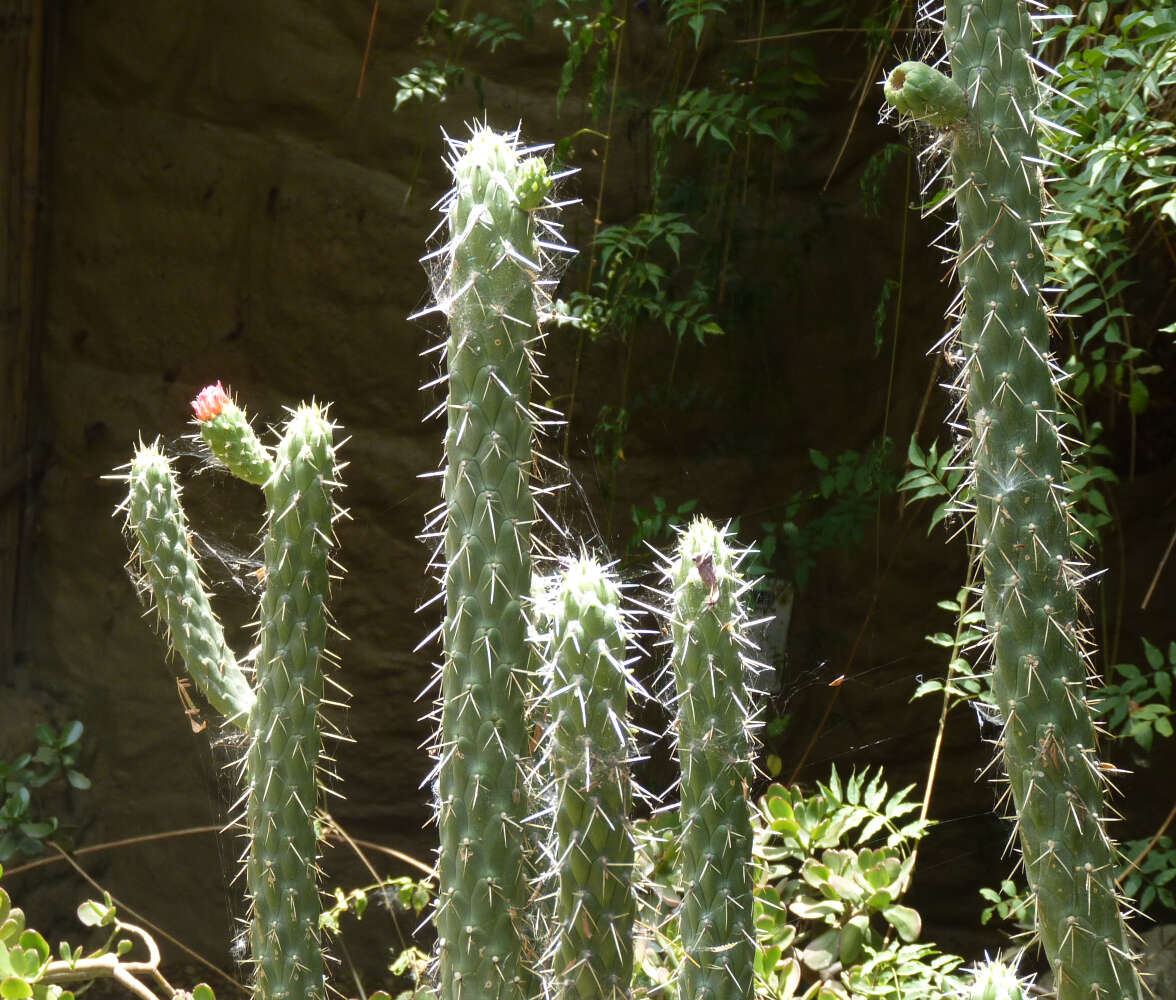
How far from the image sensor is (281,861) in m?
1.60

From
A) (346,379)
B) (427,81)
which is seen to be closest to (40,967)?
(346,379)

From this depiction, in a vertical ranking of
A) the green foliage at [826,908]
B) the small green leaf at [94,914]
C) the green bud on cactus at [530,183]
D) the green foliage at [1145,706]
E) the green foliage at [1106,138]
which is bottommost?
the small green leaf at [94,914]

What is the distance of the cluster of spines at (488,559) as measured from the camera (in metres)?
1.31

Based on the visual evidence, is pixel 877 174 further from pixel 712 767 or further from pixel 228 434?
pixel 712 767

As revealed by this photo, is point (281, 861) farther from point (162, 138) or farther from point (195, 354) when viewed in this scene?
point (162, 138)

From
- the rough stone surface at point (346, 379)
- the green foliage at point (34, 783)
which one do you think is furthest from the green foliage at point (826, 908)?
the green foliage at point (34, 783)

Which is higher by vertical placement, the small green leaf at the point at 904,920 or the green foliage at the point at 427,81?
the green foliage at the point at 427,81

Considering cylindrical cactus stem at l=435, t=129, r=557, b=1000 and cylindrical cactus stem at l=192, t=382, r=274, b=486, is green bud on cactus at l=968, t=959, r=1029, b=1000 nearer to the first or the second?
cylindrical cactus stem at l=435, t=129, r=557, b=1000

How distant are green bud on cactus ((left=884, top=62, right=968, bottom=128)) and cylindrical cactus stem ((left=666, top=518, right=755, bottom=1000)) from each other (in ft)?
1.76

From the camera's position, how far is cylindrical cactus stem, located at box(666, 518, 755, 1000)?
4.31 feet

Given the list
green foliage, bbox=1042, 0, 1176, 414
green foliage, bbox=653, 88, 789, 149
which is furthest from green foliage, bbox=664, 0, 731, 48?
green foliage, bbox=1042, 0, 1176, 414

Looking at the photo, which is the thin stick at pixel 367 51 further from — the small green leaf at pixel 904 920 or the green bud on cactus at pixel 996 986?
the green bud on cactus at pixel 996 986

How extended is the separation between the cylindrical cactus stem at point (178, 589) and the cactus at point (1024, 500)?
45.8 inches

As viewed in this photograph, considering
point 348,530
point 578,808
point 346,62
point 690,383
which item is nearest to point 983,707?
point 578,808
